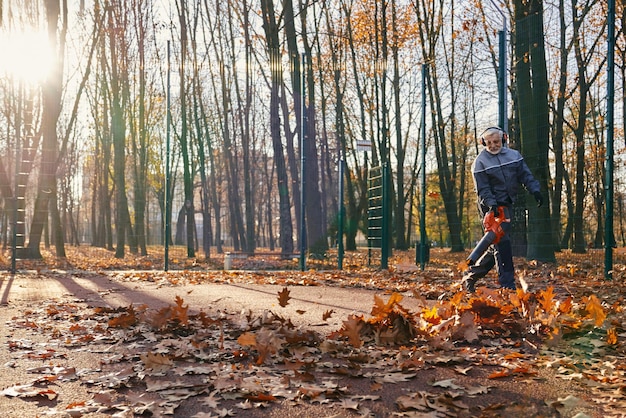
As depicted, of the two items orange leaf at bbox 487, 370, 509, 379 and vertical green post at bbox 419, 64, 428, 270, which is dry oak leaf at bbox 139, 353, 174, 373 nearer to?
orange leaf at bbox 487, 370, 509, 379

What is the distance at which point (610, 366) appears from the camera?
3512mm

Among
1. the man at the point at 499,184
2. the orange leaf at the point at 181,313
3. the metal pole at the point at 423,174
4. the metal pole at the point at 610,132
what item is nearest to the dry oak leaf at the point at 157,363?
the orange leaf at the point at 181,313

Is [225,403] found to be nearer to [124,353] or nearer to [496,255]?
[124,353]

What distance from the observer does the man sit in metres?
6.80

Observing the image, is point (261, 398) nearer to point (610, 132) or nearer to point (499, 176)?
point (499, 176)

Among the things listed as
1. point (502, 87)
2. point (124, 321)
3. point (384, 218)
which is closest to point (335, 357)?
point (124, 321)

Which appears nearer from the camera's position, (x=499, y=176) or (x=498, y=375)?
(x=498, y=375)

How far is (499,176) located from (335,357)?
141 inches

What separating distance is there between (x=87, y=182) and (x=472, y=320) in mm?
50289

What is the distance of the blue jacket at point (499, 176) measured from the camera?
680 centimetres

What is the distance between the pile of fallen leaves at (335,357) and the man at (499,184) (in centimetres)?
140

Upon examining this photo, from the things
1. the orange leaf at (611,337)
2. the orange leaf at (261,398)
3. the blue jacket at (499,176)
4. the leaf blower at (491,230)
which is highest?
the blue jacket at (499,176)

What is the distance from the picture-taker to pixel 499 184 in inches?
269

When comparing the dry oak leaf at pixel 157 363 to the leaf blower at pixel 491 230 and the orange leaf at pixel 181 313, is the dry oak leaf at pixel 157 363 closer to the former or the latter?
the orange leaf at pixel 181 313
